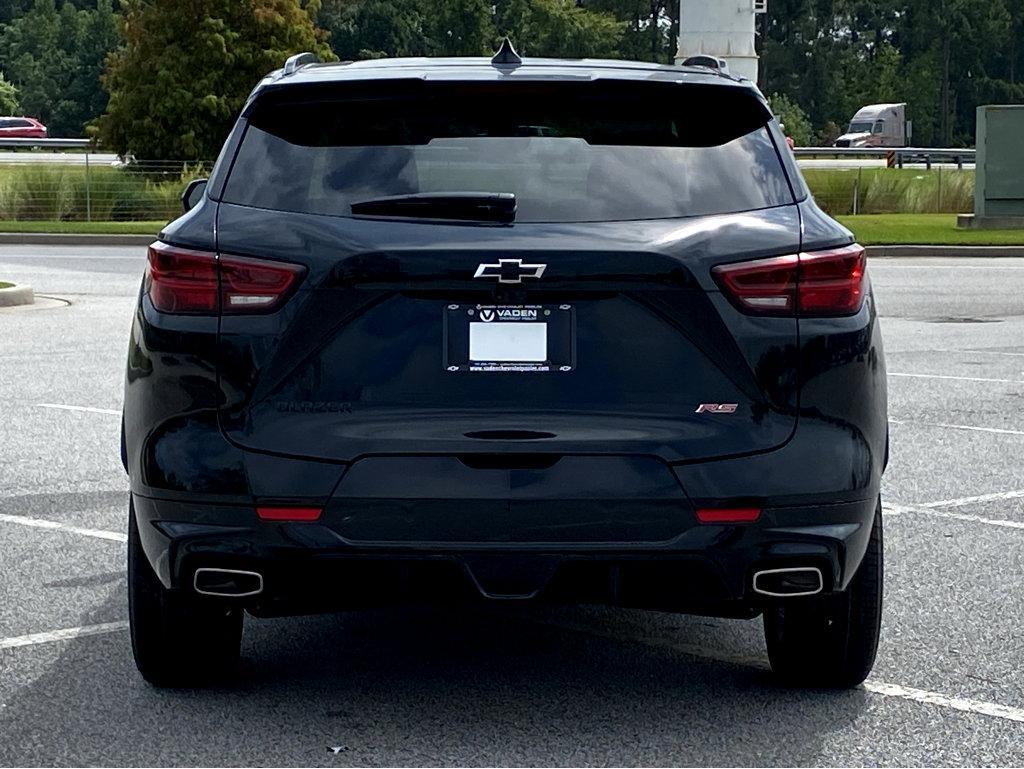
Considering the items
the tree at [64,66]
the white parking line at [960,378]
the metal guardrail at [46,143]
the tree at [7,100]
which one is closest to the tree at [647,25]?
the tree at [64,66]

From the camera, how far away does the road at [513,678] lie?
15.3 ft

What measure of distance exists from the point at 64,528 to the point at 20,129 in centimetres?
8346

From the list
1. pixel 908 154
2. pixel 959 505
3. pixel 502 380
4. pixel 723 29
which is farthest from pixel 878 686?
pixel 908 154

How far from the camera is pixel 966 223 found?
35375 millimetres

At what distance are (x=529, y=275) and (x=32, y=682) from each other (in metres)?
1.91

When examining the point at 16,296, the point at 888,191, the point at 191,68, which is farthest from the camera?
the point at 191,68

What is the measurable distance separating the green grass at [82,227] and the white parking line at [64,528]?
82.6 ft

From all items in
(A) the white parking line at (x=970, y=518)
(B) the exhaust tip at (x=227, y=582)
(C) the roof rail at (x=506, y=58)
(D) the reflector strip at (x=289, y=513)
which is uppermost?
(C) the roof rail at (x=506, y=58)

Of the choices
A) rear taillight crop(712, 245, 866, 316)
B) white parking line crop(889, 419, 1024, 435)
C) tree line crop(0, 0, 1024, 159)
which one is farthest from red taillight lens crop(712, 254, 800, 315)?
tree line crop(0, 0, 1024, 159)

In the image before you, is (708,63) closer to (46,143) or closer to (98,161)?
(98,161)

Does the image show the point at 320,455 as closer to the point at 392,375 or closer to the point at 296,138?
the point at 392,375

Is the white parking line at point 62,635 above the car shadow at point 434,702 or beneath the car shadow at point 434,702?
beneath

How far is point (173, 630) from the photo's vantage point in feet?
16.6

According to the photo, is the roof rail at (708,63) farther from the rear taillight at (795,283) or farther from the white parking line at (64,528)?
the white parking line at (64,528)
